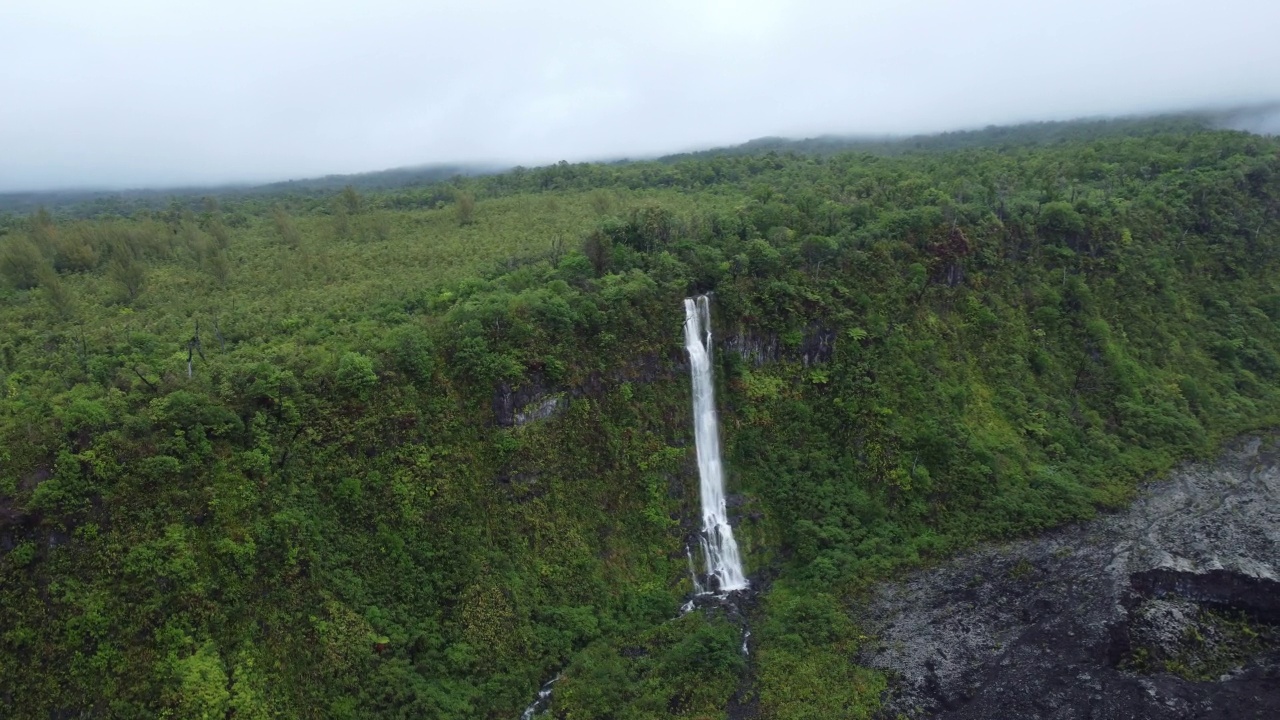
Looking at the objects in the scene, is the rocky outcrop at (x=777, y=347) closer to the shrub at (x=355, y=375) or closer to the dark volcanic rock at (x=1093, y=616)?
the dark volcanic rock at (x=1093, y=616)

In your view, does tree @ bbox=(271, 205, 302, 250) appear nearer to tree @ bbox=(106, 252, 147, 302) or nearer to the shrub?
tree @ bbox=(106, 252, 147, 302)

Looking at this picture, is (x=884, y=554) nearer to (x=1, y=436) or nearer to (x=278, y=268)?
(x=1, y=436)

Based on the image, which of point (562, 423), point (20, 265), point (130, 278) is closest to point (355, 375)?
point (562, 423)

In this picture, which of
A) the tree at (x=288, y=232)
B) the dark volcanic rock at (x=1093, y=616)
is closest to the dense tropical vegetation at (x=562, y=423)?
the tree at (x=288, y=232)

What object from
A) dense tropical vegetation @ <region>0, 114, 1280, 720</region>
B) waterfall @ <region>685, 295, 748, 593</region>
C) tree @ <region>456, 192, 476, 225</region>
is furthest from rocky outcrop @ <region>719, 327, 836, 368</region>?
tree @ <region>456, 192, 476, 225</region>

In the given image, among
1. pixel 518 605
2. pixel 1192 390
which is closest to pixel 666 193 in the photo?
pixel 1192 390

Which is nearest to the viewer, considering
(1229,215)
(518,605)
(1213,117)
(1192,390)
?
(518,605)
